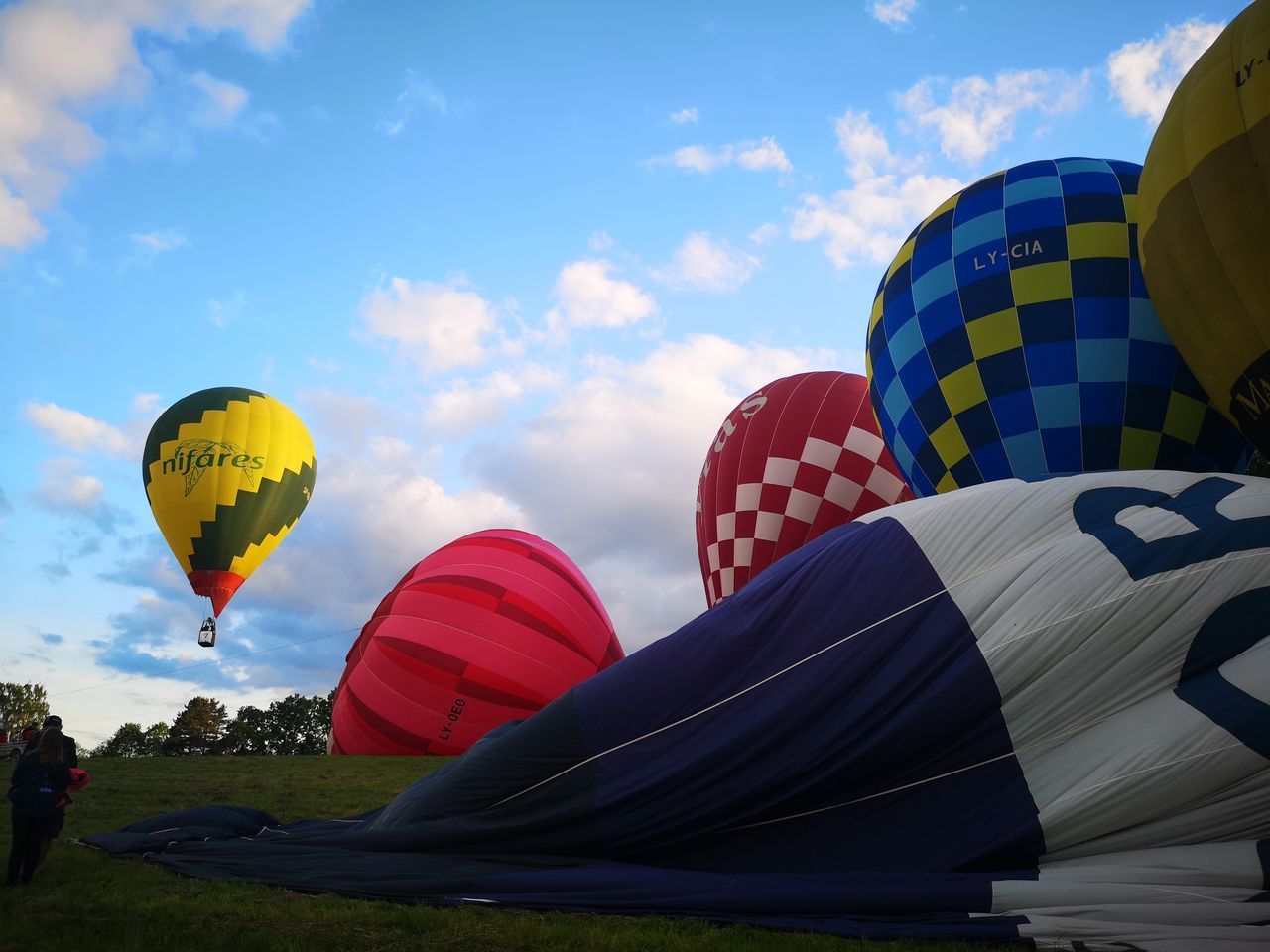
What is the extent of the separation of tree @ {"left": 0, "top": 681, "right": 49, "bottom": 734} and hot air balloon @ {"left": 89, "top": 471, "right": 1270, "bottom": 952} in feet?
168

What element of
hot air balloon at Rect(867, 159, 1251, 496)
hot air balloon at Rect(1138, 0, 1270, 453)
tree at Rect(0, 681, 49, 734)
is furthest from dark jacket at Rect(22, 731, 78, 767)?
tree at Rect(0, 681, 49, 734)

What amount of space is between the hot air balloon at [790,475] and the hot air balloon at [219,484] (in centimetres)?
754

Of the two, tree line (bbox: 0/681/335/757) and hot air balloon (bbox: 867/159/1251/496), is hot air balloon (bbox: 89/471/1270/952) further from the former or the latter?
tree line (bbox: 0/681/335/757)

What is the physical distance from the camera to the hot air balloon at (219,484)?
15188mm

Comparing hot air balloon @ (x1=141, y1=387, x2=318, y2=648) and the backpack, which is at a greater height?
hot air balloon @ (x1=141, y1=387, x2=318, y2=648)

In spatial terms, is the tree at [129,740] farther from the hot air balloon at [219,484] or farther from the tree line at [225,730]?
the hot air balloon at [219,484]

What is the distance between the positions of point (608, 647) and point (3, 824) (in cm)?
659

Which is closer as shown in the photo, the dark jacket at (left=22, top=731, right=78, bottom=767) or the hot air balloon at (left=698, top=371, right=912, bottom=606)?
the dark jacket at (left=22, top=731, right=78, bottom=767)

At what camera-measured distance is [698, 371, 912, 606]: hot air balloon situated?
39.7ft

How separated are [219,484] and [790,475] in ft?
30.3

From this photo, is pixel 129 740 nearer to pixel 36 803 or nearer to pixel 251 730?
pixel 251 730

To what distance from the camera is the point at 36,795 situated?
15.5ft

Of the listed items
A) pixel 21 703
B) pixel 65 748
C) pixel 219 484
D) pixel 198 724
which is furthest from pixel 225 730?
pixel 65 748

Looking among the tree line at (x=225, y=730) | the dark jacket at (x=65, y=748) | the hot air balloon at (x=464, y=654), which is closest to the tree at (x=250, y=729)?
the tree line at (x=225, y=730)
